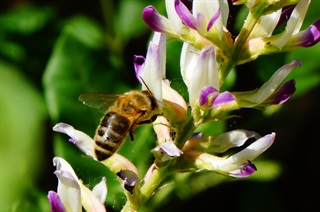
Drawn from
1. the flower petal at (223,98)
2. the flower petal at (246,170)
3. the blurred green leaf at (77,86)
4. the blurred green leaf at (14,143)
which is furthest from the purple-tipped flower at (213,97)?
the blurred green leaf at (77,86)

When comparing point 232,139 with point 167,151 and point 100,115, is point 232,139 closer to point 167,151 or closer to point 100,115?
point 167,151

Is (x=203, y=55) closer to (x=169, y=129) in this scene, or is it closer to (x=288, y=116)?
(x=169, y=129)

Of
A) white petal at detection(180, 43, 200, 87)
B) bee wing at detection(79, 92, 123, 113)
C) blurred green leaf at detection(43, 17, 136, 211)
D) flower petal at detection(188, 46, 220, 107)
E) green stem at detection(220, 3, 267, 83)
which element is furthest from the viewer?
blurred green leaf at detection(43, 17, 136, 211)

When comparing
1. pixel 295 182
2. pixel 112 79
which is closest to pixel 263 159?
pixel 295 182

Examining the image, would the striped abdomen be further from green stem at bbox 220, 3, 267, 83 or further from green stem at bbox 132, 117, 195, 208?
green stem at bbox 220, 3, 267, 83

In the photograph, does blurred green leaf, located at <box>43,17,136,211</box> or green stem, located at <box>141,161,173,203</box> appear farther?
blurred green leaf, located at <box>43,17,136,211</box>

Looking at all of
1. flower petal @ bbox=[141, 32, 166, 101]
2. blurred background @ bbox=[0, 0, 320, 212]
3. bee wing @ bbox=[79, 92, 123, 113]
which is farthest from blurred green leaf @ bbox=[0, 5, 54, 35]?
flower petal @ bbox=[141, 32, 166, 101]
